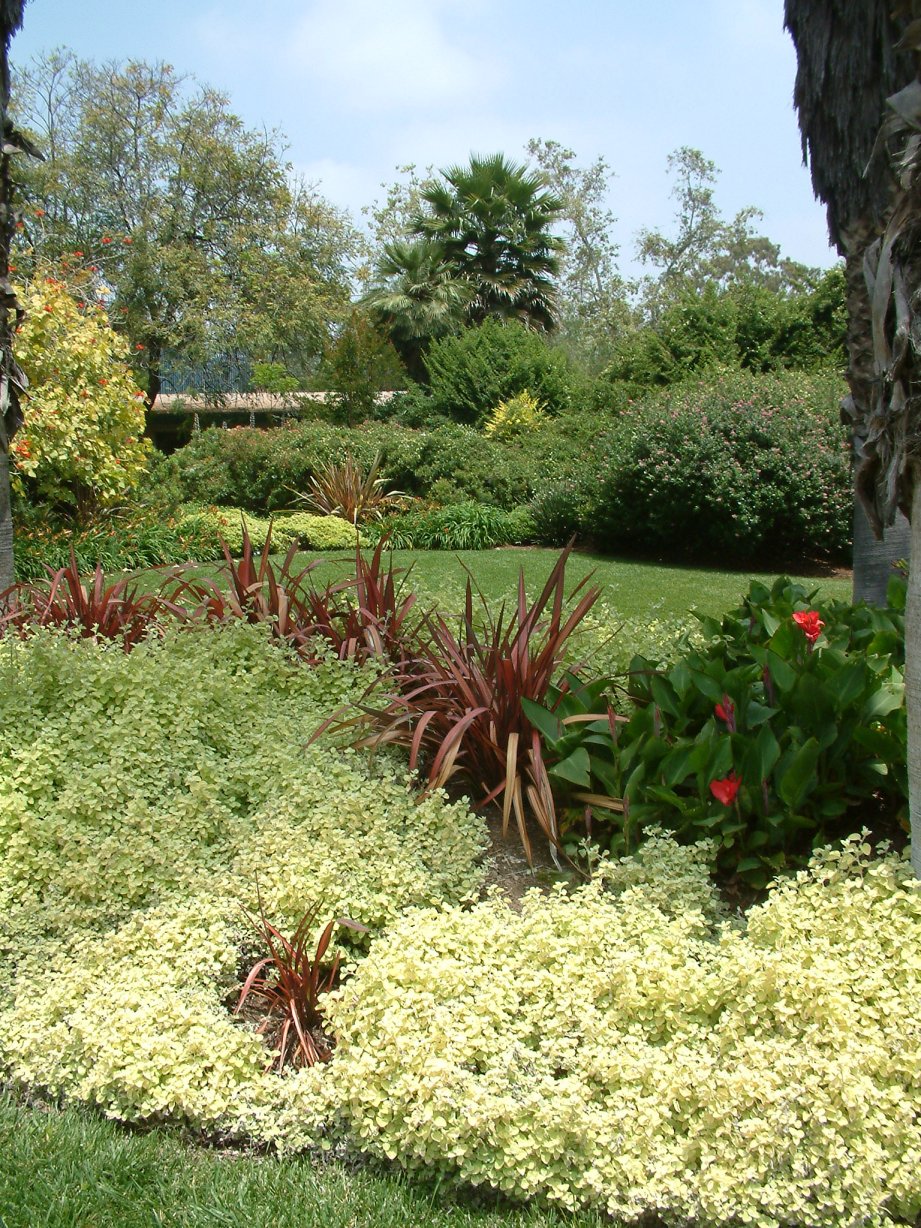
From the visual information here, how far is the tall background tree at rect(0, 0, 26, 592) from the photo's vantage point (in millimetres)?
4648

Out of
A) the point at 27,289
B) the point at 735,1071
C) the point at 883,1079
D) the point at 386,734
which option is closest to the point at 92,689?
the point at 386,734

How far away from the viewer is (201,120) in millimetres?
27453

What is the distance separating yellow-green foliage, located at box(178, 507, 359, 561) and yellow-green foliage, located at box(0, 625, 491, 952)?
849 cm

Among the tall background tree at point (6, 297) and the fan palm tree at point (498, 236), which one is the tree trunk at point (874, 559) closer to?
the tall background tree at point (6, 297)

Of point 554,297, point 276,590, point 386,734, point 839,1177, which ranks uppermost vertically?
point 554,297

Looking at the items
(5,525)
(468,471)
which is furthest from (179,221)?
(5,525)

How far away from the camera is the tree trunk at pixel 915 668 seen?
268cm

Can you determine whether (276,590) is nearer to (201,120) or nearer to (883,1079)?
(883,1079)

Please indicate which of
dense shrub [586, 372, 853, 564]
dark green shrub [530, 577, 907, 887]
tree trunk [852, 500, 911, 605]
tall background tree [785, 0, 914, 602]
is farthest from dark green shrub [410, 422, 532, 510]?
dark green shrub [530, 577, 907, 887]

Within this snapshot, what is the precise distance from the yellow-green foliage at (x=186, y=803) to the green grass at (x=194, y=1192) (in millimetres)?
835

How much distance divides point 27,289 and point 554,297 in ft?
68.4

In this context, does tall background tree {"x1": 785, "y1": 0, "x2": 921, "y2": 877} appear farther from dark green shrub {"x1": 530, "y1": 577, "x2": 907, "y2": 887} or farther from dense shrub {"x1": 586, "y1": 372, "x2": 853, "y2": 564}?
dense shrub {"x1": 586, "y1": 372, "x2": 853, "y2": 564}

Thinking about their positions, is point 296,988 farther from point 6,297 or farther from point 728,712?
point 6,297

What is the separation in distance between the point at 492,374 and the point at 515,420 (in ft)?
9.24
